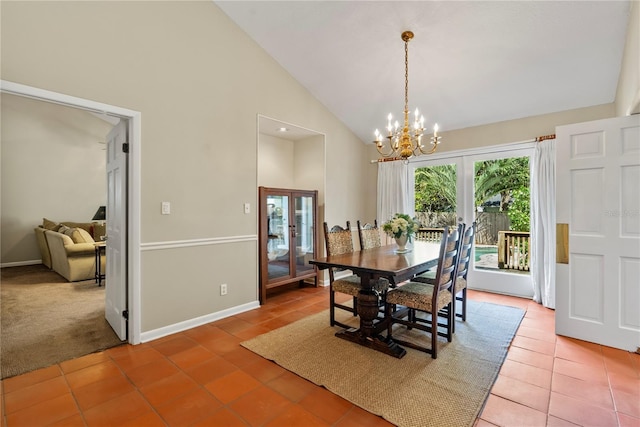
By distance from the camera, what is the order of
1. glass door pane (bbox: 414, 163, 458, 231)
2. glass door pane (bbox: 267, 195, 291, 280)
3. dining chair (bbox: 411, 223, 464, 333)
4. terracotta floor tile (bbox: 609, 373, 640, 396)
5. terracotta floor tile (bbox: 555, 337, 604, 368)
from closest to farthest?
terracotta floor tile (bbox: 609, 373, 640, 396) → terracotta floor tile (bbox: 555, 337, 604, 368) → dining chair (bbox: 411, 223, 464, 333) → glass door pane (bbox: 267, 195, 291, 280) → glass door pane (bbox: 414, 163, 458, 231)

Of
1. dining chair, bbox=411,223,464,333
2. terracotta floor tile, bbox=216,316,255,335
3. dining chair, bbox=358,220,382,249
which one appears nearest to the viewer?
dining chair, bbox=411,223,464,333

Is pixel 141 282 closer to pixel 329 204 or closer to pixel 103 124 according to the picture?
pixel 329 204

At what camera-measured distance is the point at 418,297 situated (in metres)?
2.50

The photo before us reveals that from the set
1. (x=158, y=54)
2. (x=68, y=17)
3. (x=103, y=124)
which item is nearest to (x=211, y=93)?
(x=158, y=54)

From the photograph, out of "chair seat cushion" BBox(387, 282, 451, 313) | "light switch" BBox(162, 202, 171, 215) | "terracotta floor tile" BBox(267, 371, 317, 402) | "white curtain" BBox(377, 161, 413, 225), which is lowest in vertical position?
"terracotta floor tile" BBox(267, 371, 317, 402)

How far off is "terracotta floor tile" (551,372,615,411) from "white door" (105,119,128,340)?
3.41m

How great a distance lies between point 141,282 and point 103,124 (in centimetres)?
638

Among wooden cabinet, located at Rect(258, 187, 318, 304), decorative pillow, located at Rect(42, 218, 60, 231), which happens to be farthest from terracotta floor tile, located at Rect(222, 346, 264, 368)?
decorative pillow, located at Rect(42, 218, 60, 231)

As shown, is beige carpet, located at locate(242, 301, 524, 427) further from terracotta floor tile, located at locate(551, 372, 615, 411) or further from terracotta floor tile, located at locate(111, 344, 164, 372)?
terracotta floor tile, located at locate(111, 344, 164, 372)

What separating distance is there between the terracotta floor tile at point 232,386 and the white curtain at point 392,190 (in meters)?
3.54

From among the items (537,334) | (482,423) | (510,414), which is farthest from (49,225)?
(537,334)

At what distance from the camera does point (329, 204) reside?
472 centimetres

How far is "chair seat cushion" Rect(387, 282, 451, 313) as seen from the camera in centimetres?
244

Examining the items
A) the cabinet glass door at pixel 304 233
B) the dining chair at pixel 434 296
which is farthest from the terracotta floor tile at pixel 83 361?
the cabinet glass door at pixel 304 233
